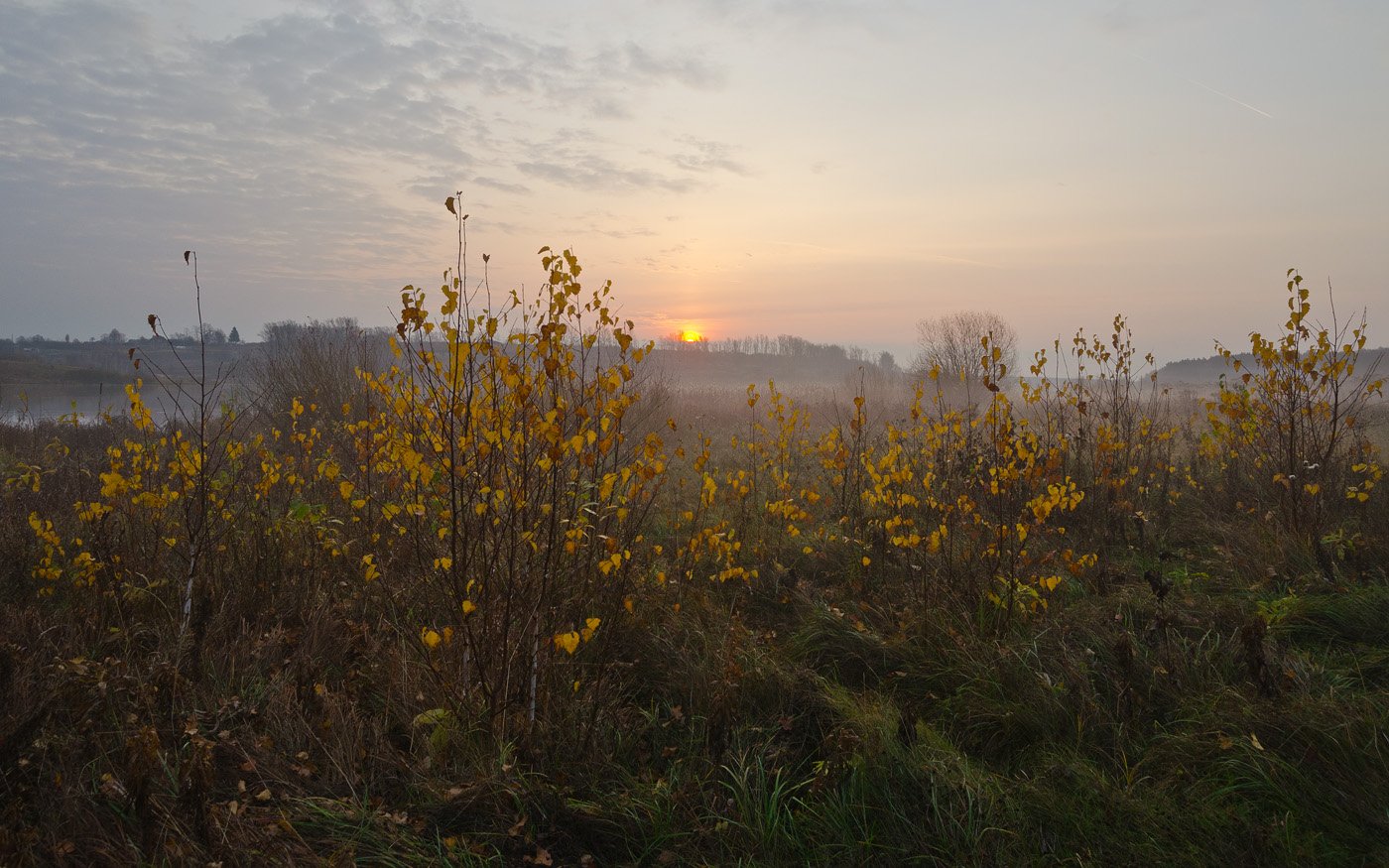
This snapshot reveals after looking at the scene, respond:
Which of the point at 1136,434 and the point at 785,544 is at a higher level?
the point at 1136,434

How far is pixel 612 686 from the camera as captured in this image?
305cm

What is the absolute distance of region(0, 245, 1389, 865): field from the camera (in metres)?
2.14

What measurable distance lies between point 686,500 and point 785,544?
2.31 metres

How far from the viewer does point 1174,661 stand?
9.99ft

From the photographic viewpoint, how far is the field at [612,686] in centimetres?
214

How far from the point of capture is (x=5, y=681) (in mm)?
2746

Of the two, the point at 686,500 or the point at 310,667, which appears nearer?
the point at 310,667

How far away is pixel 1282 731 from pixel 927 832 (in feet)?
4.88

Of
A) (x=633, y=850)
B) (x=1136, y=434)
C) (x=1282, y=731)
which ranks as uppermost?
(x=1136, y=434)

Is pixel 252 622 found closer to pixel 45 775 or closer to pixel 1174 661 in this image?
pixel 45 775

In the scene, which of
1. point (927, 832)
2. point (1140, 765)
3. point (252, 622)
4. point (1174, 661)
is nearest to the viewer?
point (927, 832)

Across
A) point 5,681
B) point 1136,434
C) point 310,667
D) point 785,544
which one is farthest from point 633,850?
point 1136,434

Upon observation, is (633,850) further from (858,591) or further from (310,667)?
(858,591)

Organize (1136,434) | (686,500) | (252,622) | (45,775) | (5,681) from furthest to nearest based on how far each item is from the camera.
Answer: (686,500) < (1136,434) < (252,622) < (5,681) < (45,775)
